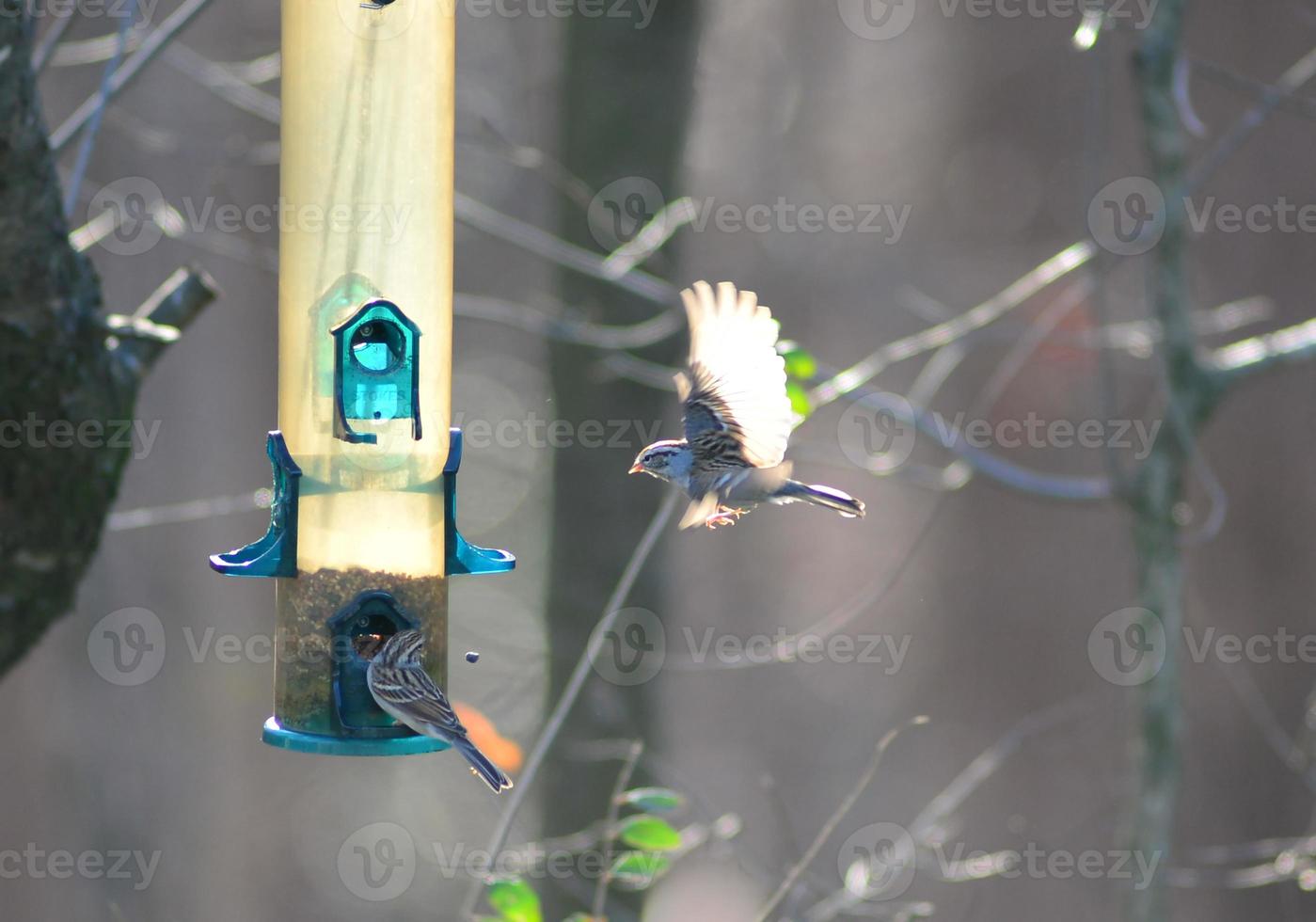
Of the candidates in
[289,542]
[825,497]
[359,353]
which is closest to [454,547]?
[289,542]

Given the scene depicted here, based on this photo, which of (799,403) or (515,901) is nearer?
(515,901)

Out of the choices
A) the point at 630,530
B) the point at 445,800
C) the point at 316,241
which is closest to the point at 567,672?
the point at 630,530

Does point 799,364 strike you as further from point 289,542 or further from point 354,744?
point 354,744

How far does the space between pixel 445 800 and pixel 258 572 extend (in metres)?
7.91

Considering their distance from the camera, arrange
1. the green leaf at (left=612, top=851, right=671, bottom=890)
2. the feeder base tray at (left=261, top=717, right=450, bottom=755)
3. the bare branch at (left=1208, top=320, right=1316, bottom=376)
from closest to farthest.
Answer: the feeder base tray at (left=261, top=717, right=450, bottom=755) → the green leaf at (left=612, top=851, right=671, bottom=890) → the bare branch at (left=1208, top=320, right=1316, bottom=376)

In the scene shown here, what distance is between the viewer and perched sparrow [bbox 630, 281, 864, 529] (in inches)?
114

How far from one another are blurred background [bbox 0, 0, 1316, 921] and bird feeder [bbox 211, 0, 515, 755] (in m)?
1.37

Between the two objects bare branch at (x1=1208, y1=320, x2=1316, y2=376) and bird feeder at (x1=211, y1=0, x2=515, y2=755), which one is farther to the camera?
bare branch at (x1=1208, y1=320, x2=1316, y2=376)

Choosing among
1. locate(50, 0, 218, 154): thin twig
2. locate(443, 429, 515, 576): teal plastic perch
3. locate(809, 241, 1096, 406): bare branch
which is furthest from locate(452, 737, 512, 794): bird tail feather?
locate(50, 0, 218, 154): thin twig

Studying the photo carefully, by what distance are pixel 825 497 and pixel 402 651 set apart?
94 cm

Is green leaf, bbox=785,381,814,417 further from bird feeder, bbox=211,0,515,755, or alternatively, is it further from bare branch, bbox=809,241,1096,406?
bird feeder, bbox=211,0,515,755

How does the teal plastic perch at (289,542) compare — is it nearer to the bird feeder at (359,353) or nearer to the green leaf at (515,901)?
the bird feeder at (359,353)

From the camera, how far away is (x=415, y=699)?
2678mm

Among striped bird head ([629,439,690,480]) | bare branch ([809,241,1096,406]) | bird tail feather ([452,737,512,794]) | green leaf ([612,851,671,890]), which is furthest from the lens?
bare branch ([809,241,1096,406])
